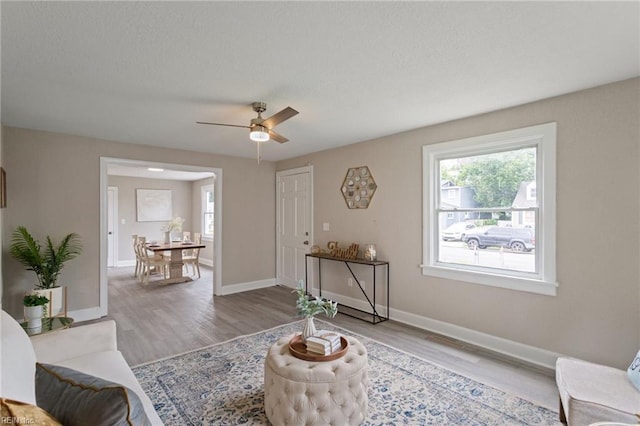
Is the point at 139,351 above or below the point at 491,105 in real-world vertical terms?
below

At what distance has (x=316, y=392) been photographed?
6.09 ft

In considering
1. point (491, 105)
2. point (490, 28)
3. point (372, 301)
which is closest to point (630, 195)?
point (491, 105)

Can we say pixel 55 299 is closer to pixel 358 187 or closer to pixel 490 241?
pixel 358 187

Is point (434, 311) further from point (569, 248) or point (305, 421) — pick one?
point (305, 421)

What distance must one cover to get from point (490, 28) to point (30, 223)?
513 cm

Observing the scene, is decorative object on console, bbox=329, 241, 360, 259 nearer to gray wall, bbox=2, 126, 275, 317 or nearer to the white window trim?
gray wall, bbox=2, 126, 275, 317

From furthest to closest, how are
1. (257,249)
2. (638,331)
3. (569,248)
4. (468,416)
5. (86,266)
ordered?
1. (257,249)
2. (86,266)
3. (569,248)
4. (638,331)
5. (468,416)

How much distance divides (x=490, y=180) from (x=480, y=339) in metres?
1.68

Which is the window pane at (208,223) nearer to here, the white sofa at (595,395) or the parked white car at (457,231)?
the parked white car at (457,231)

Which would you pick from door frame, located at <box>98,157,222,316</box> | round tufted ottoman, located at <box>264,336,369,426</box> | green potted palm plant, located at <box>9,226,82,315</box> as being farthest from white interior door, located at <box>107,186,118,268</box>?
round tufted ottoman, located at <box>264,336,369,426</box>

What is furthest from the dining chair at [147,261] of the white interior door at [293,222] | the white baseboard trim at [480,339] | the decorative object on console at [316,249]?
the white baseboard trim at [480,339]

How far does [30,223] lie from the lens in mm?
3826

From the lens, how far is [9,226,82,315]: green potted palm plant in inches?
139

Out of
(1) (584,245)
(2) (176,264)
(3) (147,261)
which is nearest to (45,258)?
(3) (147,261)
